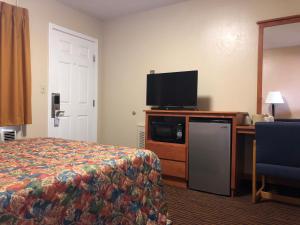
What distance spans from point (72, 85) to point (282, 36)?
303 centimetres

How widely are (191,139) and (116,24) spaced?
2.56 metres

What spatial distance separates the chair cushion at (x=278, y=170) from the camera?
2.22m

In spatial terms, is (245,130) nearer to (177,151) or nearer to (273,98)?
(273,98)

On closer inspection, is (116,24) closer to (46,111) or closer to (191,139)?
(46,111)

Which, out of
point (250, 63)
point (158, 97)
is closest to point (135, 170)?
point (158, 97)

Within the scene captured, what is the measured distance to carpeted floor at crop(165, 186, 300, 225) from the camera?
7.18 ft

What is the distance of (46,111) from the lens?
11.5ft

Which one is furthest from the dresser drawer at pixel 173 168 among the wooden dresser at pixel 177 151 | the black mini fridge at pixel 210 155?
the black mini fridge at pixel 210 155

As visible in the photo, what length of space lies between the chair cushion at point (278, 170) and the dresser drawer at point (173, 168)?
3.09ft

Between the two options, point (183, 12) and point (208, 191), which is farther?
point (183, 12)

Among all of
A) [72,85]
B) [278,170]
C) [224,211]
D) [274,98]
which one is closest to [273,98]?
[274,98]

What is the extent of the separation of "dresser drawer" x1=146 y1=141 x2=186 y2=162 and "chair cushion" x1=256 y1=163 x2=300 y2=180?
3.05 feet

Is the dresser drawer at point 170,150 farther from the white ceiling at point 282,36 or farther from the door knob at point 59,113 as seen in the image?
the white ceiling at point 282,36

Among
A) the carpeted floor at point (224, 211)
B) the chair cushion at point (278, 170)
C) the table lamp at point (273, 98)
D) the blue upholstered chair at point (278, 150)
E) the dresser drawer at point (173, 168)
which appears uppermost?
the table lamp at point (273, 98)
